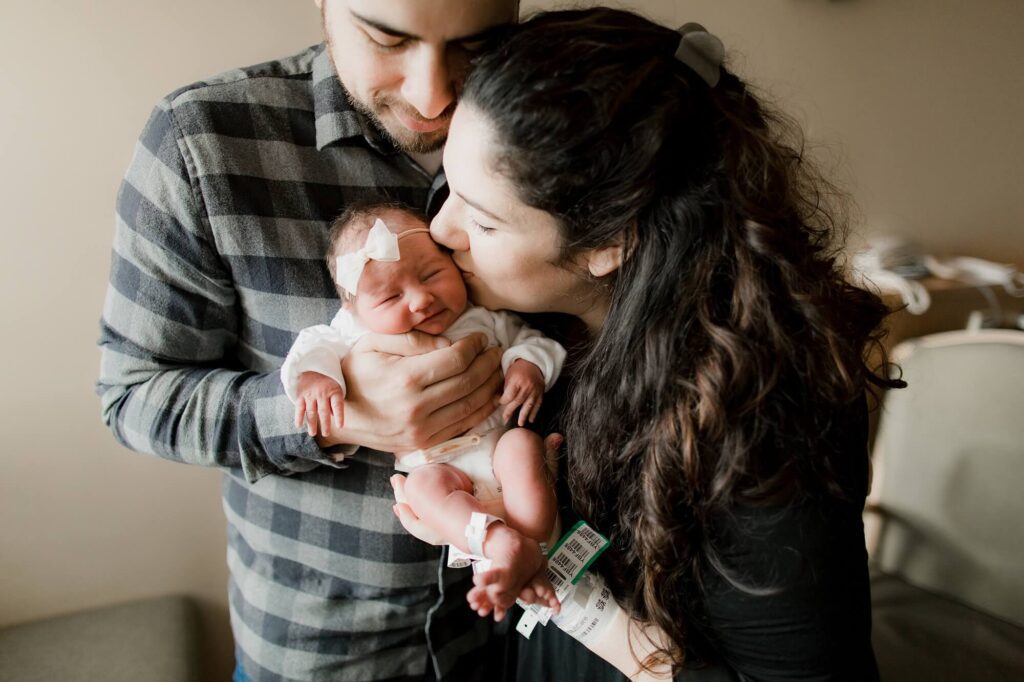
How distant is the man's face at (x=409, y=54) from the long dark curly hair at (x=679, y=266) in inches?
2.9

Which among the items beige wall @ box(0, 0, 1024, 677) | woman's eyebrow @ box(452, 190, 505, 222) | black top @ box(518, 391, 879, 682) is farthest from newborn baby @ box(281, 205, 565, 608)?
beige wall @ box(0, 0, 1024, 677)

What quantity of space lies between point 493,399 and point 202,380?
47 centimetres

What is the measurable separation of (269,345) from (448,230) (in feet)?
1.21

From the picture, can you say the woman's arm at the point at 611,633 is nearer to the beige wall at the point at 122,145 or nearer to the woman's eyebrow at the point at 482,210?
the woman's eyebrow at the point at 482,210

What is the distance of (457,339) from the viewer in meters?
1.09

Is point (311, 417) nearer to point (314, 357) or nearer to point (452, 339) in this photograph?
point (314, 357)

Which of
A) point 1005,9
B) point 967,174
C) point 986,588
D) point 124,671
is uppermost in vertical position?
point 1005,9

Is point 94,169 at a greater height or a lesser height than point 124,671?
greater

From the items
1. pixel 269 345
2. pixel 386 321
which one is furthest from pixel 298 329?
pixel 386 321

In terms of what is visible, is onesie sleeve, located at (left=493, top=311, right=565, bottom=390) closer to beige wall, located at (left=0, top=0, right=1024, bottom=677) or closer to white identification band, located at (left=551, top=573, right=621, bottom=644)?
white identification band, located at (left=551, top=573, right=621, bottom=644)

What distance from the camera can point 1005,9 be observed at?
2240mm

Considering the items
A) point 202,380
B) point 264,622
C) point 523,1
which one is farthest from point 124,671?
point 523,1

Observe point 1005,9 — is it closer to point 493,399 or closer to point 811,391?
point 811,391

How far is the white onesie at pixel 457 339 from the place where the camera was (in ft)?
3.26
